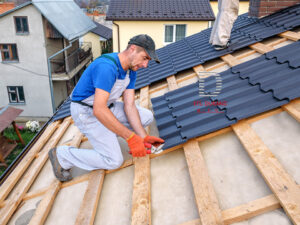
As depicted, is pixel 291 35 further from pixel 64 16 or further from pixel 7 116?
pixel 64 16

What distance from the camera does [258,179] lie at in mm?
2010

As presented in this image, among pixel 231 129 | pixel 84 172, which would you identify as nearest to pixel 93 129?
pixel 84 172

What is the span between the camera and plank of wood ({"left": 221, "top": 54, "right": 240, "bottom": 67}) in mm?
4273

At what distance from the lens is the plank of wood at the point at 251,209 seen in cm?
173

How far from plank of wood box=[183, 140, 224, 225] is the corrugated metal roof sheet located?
16474 millimetres

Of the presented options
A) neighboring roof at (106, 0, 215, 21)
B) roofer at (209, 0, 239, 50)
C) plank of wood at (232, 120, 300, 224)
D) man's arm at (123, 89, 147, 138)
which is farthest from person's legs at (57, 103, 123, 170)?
neighboring roof at (106, 0, 215, 21)

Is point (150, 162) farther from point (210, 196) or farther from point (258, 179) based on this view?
point (258, 179)

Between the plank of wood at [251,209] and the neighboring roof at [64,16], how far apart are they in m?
17.2

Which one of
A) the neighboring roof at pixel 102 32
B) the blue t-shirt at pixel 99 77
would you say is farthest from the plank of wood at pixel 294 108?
the neighboring roof at pixel 102 32

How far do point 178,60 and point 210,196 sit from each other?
439 cm

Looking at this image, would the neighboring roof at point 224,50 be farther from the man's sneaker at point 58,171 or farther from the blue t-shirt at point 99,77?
the man's sneaker at point 58,171

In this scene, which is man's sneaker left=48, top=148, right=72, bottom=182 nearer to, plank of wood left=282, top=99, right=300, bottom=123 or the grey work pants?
the grey work pants

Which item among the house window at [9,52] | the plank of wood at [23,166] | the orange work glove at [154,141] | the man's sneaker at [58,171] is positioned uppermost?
the orange work glove at [154,141]

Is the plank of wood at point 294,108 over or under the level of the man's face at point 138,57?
under
